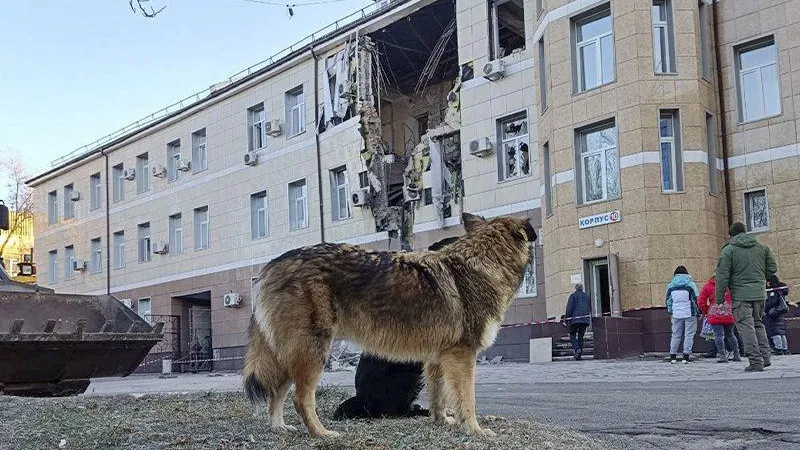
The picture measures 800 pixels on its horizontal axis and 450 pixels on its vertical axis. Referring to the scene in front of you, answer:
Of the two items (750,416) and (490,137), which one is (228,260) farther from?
(750,416)

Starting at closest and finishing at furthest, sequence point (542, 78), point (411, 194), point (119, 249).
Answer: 1. point (542, 78)
2. point (411, 194)
3. point (119, 249)

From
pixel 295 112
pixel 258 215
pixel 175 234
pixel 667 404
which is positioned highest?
pixel 295 112

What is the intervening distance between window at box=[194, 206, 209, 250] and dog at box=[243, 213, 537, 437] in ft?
107

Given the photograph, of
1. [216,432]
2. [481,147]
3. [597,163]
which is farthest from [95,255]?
[216,432]

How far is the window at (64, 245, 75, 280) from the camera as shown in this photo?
1848 inches

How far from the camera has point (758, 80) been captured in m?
22.6

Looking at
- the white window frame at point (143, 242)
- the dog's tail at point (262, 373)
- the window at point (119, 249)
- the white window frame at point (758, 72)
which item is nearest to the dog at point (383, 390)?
the dog's tail at point (262, 373)

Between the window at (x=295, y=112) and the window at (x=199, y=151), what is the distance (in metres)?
5.71

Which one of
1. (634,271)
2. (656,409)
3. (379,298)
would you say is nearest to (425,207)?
(634,271)

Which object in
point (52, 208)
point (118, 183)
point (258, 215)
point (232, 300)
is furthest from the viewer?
point (52, 208)

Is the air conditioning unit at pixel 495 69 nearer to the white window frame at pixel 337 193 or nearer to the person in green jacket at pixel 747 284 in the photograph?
the white window frame at pixel 337 193

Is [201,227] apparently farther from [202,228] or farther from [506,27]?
[506,27]

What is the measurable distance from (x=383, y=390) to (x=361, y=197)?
22.9m

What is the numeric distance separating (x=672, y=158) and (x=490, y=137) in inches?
221
